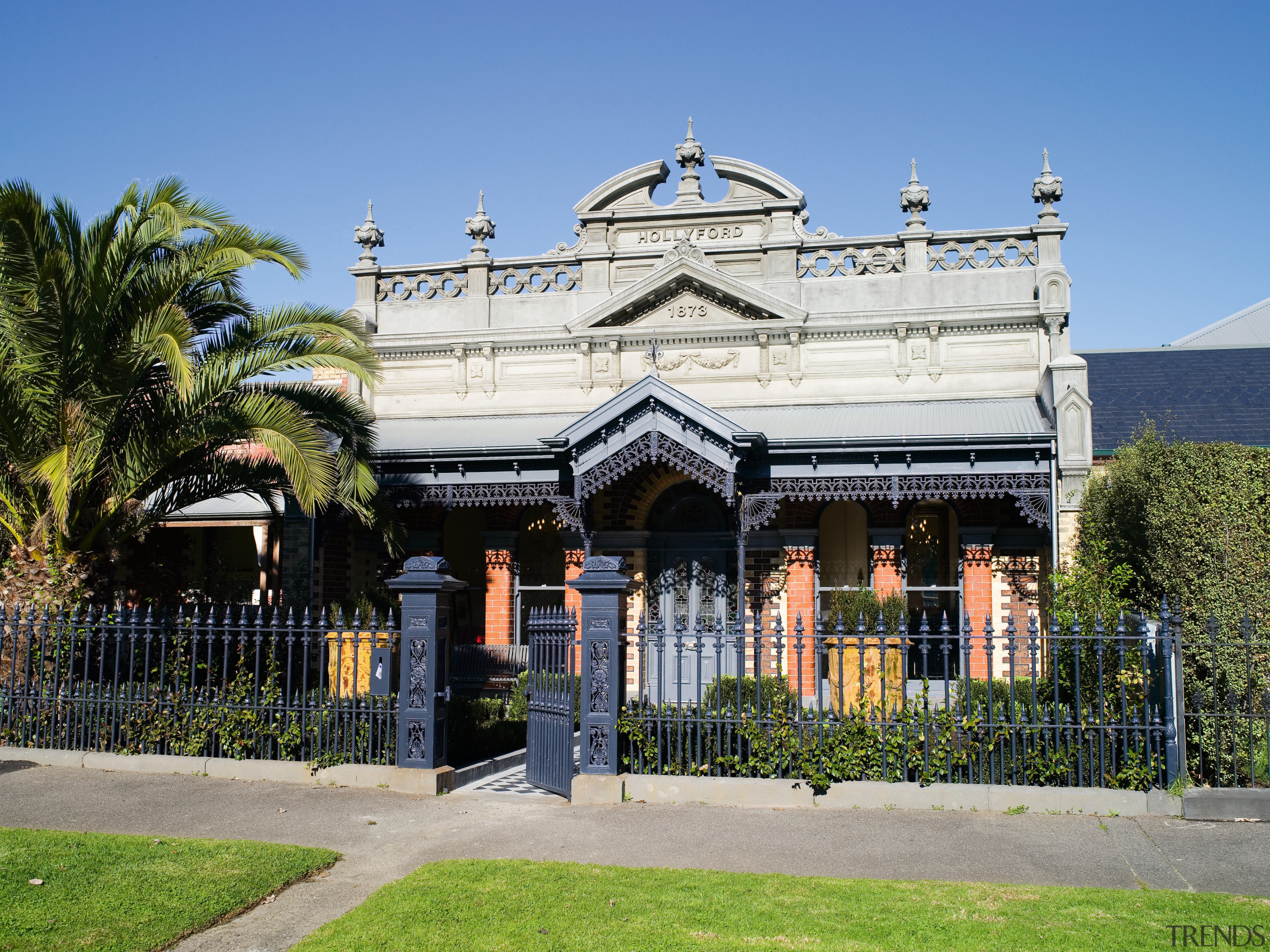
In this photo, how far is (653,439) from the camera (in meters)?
14.1

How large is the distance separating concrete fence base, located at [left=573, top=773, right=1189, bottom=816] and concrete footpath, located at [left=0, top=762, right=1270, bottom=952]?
117 mm

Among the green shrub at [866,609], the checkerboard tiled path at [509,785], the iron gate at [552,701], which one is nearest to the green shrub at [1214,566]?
the green shrub at [866,609]

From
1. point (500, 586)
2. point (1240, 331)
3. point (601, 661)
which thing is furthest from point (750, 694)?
point (1240, 331)

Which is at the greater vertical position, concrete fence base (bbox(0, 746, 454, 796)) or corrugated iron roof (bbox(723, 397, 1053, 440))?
corrugated iron roof (bbox(723, 397, 1053, 440))

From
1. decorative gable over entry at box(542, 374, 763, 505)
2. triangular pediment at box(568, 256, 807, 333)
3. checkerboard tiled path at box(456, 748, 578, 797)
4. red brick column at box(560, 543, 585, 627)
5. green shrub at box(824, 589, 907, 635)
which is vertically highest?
triangular pediment at box(568, 256, 807, 333)

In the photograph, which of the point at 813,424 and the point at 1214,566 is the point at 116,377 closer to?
the point at 813,424

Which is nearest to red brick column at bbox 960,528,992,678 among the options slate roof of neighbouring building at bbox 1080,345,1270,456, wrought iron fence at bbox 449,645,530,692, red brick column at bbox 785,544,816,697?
red brick column at bbox 785,544,816,697

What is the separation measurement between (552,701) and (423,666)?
1.14 metres

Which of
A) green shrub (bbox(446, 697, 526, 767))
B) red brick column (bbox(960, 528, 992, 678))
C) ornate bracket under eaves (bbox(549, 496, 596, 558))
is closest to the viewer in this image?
green shrub (bbox(446, 697, 526, 767))

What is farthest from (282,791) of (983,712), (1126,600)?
(1126,600)

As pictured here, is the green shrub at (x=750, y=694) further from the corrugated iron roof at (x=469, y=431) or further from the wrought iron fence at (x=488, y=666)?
the wrought iron fence at (x=488, y=666)

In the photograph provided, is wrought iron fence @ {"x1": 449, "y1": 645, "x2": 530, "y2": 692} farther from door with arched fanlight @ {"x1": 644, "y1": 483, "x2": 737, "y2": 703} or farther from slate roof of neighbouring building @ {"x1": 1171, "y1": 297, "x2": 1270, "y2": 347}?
slate roof of neighbouring building @ {"x1": 1171, "y1": 297, "x2": 1270, "y2": 347}

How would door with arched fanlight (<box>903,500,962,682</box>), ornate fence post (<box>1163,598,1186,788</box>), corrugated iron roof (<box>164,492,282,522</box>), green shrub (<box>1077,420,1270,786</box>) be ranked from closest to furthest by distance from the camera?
ornate fence post (<box>1163,598,1186,788</box>), green shrub (<box>1077,420,1270,786</box>), door with arched fanlight (<box>903,500,962,682</box>), corrugated iron roof (<box>164,492,282,522</box>)

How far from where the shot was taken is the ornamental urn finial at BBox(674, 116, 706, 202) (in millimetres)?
17344
